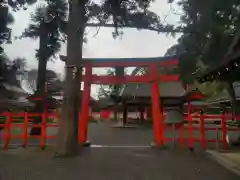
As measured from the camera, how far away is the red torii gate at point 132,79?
14508 mm

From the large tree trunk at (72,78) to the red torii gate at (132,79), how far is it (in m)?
2.63

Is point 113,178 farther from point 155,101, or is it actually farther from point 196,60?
point 155,101

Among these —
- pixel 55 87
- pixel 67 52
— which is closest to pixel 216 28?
pixel 67 52

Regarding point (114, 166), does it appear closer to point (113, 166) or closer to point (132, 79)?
point (113, 166)

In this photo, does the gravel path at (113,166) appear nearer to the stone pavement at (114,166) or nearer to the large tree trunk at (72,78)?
the stone pavement at (114,166)

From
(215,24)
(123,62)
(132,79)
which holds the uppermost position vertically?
(123,62)

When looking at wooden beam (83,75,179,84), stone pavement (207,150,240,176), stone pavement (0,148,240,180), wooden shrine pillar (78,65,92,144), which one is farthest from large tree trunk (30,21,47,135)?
stone pavement (207,150,240,176)

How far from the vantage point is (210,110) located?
41.2 m

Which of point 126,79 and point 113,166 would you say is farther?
point 126,79

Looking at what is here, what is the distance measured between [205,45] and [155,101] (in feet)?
27.2

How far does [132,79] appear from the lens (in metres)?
15.0

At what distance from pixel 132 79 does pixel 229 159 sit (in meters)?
A: 5.53

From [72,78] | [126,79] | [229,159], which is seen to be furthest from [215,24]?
[126,79]

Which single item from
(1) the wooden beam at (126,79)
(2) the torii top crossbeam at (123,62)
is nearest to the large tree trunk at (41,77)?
(1) the wooden beam at (126,79)
